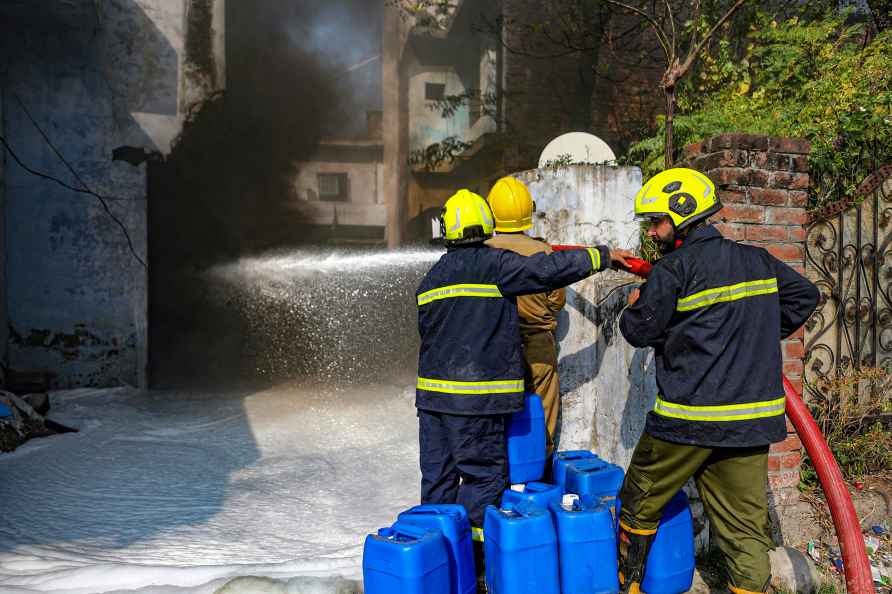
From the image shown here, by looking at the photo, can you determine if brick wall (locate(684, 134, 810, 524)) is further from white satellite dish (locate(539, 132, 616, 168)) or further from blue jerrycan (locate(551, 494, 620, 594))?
blue jerrycan (locate(551, 494, 620, 594))

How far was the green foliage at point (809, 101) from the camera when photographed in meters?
4.08

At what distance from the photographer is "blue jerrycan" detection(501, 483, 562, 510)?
282 cm

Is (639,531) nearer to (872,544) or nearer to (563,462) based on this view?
(563,462)

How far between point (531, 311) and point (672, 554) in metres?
1.42

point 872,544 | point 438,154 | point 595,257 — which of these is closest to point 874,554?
point 872,544

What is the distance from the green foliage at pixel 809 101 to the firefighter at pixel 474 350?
1.81 m

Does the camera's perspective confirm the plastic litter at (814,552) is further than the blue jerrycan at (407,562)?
Yes

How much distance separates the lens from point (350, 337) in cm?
1008

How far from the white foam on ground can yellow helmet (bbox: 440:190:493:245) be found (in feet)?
5.59

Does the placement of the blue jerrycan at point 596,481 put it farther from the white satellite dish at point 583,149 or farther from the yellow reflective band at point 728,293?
the white satellite dish at point 583,149

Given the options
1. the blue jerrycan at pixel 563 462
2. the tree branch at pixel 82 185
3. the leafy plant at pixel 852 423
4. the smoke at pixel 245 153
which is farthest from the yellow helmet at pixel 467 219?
the smoke at pixel 245 153

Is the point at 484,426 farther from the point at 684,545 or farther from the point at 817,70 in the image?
the point at 817,70

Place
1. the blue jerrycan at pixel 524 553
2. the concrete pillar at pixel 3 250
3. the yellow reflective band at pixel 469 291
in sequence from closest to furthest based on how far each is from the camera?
the blue jerrycan at pixel 524 553 → the yellow reflective band at pixel 469 291 → the concrete pillar at pixel 3 250

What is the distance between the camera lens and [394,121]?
608 inches
